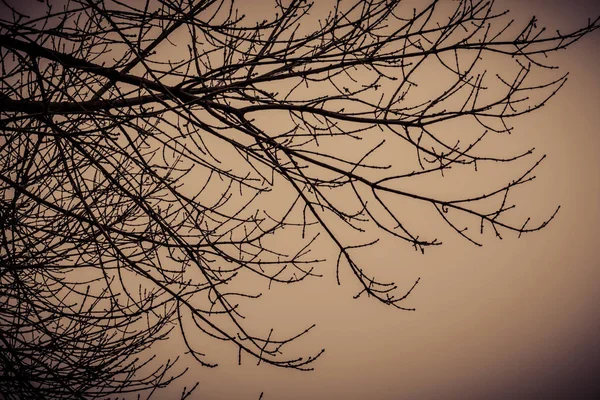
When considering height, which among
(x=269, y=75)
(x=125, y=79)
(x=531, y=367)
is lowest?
(x=531, y=367)

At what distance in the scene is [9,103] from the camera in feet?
7.32

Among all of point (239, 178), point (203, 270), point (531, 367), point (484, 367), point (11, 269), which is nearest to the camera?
point (11, 269)

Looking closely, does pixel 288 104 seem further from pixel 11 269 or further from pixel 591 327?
pixel 591 327

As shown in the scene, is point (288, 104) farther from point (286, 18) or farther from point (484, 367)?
point (484, 367)

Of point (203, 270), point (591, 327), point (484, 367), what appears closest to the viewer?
point (203, 270)

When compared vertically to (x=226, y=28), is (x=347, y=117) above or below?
below

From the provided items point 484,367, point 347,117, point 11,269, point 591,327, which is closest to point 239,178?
point 347,117

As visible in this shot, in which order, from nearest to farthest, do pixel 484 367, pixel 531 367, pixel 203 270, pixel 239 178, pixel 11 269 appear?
pixel 11 269 < pixel 203 270 < pixel 239 178 < pixel 484 367 < pixel 531 367

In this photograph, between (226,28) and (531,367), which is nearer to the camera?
(226,28)

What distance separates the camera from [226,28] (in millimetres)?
2223

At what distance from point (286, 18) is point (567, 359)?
2628cm

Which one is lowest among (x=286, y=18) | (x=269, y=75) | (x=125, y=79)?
(x=269, y=75)

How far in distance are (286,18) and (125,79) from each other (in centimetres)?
98

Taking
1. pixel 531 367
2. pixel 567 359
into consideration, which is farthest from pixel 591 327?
pixel 531 367
